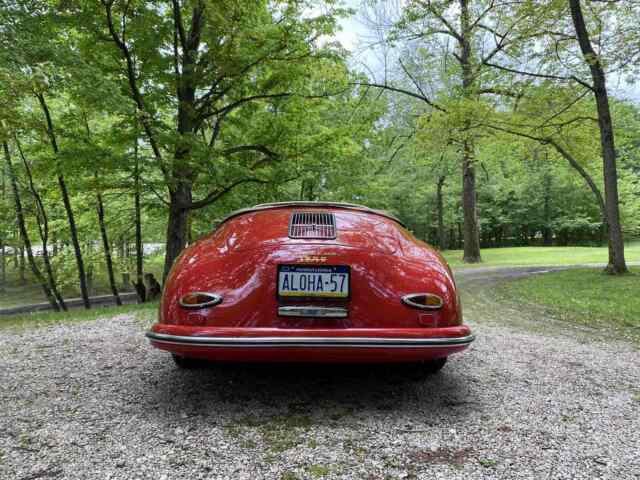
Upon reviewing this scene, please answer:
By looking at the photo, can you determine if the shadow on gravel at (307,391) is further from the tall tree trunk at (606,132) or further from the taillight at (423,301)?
the tall tree trunk at (606,132)

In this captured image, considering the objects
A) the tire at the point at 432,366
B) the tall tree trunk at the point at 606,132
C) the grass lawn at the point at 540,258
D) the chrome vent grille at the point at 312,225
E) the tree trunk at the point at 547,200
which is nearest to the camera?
the chrome vent grille at the point at 312,225

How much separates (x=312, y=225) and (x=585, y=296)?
6.62 metres

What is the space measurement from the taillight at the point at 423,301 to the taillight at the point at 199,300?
969mm

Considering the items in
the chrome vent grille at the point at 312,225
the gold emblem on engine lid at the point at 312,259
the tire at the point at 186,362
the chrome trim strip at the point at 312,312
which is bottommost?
the tire at the point at 186,362

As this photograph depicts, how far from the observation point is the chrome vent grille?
223 centimetres

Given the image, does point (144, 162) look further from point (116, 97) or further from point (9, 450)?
point (9, 450)

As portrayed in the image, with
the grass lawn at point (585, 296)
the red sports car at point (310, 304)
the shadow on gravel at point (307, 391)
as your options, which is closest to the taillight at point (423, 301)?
the red sports car at point (310, 304)

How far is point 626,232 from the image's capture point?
116 feet

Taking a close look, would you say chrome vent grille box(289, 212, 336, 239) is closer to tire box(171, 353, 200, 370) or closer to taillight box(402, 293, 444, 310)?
taillight box(402, 293, 444, 310)

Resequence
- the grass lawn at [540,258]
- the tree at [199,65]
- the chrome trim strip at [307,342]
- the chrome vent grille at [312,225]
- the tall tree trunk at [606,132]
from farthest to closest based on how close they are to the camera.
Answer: the grass lawn at [540,258], the tall tree trunk at [606,132], the tree at [199,65], the chrome vent grille at [312,225], the chrome trim strip at [307,342]

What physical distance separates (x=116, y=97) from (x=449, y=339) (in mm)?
4908

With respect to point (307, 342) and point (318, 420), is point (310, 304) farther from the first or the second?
point (318, 420)

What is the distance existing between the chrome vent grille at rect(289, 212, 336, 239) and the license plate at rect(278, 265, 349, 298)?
0.87 feet

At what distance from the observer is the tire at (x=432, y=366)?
8.09 ft
